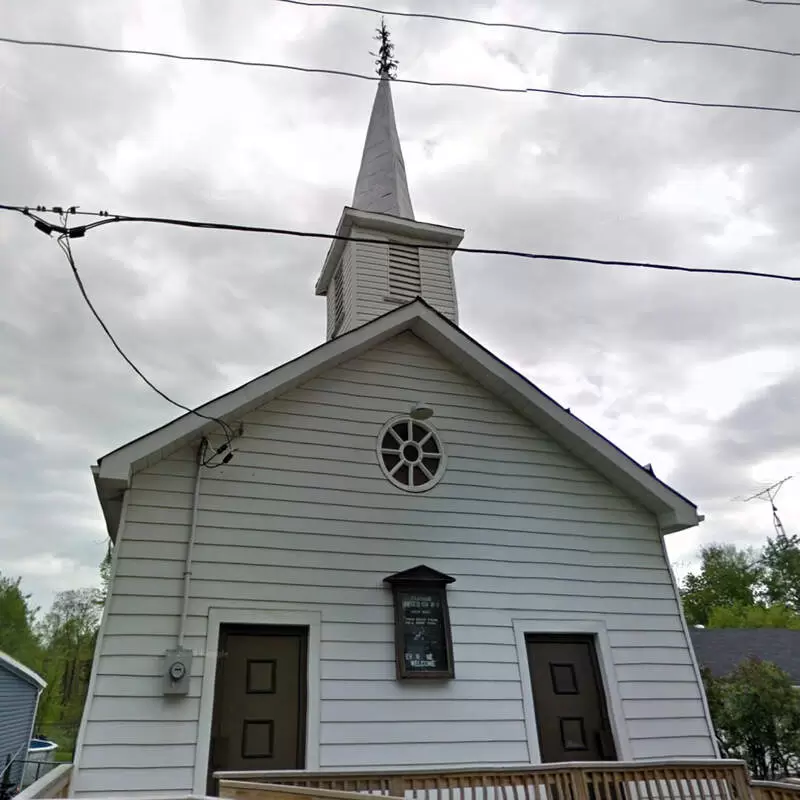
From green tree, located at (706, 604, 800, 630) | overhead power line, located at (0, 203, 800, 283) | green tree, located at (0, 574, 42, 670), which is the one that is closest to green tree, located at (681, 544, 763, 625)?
green tree, located at (706, 604, 800, 630)

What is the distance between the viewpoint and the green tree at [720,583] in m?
37.9

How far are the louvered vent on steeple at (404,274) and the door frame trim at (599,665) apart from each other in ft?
16.1

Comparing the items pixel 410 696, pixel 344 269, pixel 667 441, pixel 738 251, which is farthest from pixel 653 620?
pixel 667 441

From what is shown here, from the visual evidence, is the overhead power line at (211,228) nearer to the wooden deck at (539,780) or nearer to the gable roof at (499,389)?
the gable roof at (499,389)

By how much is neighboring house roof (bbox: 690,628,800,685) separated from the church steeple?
13.1m

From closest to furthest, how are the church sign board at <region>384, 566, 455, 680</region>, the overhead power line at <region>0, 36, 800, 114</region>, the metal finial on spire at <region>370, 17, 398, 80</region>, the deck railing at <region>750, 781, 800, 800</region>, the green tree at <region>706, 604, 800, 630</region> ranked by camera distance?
the deck railing at <region>750, 781, 800, 800</region>, the overhead power line at <region>0, 36, 800, 114</region>, the church sign board at <region>384, 566, 455, 680</region>, the metal finial on spire at <region>370, 17, 398, 80</region>, the green tree at <region>706, 604, 800, 630</region>

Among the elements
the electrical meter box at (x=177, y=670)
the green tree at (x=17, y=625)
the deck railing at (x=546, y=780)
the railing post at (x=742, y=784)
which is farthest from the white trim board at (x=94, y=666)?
the green tree at (x=17, y=625)

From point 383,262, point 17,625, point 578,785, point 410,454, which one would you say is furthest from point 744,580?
point 17,625

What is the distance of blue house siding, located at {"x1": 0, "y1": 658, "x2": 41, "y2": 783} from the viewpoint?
589 inches

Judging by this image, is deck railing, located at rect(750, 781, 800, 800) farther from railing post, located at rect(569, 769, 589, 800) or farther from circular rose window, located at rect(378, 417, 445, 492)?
circular rose window, located at rect(378, 417, 445, 492)

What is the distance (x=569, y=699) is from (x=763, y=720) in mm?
7447

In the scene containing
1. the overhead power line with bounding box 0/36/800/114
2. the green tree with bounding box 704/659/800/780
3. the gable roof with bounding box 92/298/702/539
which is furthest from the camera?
the green tree with bounding box 704/659/800/780

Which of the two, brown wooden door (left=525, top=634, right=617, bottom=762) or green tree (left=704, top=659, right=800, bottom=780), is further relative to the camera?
green tree (left=704, top=659, right=800, bottom=780)

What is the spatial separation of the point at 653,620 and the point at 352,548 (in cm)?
326
